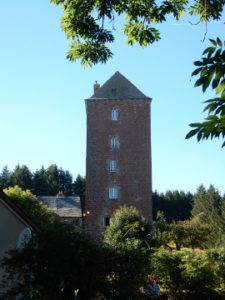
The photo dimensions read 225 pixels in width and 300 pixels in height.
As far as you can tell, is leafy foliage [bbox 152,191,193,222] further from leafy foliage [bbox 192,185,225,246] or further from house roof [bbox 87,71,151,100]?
house roof [bbox 87,71,151,100]

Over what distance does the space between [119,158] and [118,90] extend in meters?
7.75

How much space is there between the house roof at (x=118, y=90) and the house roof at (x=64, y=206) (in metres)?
16.5

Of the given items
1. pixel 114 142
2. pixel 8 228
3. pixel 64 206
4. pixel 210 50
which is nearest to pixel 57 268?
pixel 8 228

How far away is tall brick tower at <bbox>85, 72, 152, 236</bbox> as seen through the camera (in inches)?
1527

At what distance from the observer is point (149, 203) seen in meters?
38.7

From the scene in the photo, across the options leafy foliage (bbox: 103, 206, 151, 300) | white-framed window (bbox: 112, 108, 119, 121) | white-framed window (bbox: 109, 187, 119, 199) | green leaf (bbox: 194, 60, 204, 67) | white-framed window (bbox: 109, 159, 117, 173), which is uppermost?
white-framed window (bbox: 112, 108, 119, 121)

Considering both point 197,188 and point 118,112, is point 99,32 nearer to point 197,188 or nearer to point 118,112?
point 118,112

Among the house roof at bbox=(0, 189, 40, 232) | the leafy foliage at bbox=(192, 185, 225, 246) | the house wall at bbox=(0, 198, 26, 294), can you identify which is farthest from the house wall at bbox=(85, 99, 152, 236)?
the house wall at bbox=(0, 198, 26, 294)

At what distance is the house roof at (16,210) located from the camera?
15.3 metres

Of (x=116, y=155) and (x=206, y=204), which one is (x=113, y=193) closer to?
(x=116, y=155)

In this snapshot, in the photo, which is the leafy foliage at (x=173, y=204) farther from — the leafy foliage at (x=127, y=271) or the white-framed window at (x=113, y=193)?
the leafy foliage at (x=127, y=271)

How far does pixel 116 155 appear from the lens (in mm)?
39875

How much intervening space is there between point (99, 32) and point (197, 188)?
85023 millimetres

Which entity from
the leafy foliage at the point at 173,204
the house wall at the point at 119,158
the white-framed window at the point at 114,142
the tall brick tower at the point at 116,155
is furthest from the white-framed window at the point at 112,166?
the leafy foliage at the point at 173,204
